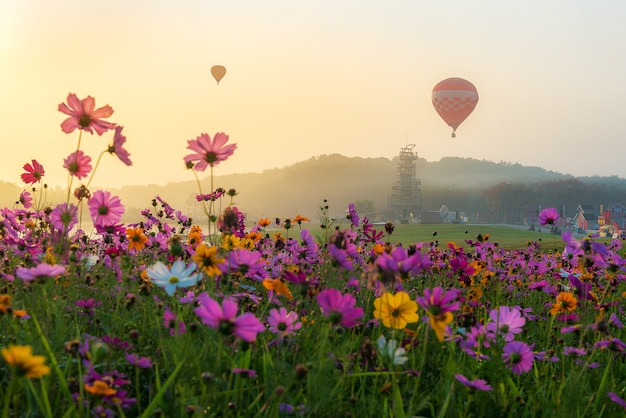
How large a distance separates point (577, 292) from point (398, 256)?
63.2 inches

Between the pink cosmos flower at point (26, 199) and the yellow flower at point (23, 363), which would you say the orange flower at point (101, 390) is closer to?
the yellow flower at point (23, 363)

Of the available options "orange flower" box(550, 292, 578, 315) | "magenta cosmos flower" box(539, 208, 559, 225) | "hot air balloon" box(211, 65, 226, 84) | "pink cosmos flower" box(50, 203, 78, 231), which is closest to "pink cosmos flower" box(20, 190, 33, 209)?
"pink cosmos flower" box(50, 203, 78, 231)

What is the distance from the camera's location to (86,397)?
1912 mm

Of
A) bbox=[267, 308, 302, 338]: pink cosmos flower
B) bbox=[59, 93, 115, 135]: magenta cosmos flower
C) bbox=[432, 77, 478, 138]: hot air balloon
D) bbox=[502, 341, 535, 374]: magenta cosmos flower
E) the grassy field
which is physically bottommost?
the grassy field

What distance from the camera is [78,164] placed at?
93.0 inches

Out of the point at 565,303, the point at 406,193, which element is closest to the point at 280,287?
the point at 565,303

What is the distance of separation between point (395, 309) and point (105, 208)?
1474 millimetres

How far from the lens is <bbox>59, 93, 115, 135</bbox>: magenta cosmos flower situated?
7.17 ft

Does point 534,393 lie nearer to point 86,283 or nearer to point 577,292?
point 577,292

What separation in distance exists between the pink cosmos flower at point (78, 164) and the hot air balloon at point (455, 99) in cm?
4331

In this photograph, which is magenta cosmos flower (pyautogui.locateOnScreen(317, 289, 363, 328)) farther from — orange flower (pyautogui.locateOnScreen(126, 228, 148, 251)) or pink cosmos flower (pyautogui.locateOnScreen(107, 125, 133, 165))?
orange flower (pyautogui.locateOnScreen(126, 228, 148, 251))

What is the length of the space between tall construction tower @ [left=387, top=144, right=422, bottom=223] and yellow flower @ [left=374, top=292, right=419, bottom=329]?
377 ft

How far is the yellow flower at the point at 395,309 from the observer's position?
5.48 feet

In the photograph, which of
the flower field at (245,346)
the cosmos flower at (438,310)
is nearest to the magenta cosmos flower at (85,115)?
the flower field at (245,346)
